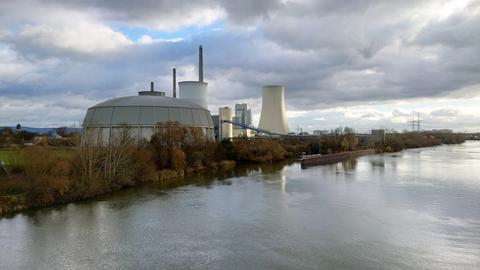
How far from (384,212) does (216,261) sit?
515 centimetres

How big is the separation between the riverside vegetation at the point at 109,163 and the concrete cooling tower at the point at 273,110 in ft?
33.5

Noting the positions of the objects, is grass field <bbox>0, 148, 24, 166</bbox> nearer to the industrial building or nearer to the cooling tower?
the industrial building

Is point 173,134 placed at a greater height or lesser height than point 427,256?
greater

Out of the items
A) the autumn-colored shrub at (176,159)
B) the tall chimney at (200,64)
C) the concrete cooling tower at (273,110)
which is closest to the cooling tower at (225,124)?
the concrete cooling tower at (273,110)

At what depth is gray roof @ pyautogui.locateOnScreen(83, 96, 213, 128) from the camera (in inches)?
911

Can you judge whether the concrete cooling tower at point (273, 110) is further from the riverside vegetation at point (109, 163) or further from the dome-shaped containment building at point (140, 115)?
the dome-shaped containment building at point (140, 115)

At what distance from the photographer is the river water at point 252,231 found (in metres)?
6.18

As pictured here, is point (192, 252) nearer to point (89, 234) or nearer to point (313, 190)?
point (89, 234)

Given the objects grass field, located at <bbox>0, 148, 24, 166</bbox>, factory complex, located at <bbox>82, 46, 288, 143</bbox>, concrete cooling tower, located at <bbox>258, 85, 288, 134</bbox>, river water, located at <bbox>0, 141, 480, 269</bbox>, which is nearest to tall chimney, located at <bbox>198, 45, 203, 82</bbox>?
factory complex, located at <bbox>82, 46, 288, 143</bbox>

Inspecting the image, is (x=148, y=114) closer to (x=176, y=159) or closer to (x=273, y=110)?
(x=176, y=159)

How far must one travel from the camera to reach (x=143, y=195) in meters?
12.1

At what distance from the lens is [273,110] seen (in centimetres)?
3591

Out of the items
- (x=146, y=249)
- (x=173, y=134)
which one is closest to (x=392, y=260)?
(x=146, y=249)

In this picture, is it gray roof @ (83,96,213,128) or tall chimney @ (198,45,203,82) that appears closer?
gray roof @ (83,96,213,128)
